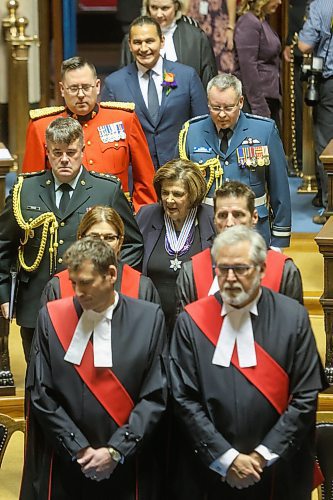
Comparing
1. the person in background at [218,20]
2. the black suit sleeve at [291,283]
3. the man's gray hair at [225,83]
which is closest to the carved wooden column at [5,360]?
the man's gray hair at [225,83]

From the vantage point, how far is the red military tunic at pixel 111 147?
6168mm

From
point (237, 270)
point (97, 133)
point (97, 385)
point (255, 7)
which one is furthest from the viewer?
point (255, 7)

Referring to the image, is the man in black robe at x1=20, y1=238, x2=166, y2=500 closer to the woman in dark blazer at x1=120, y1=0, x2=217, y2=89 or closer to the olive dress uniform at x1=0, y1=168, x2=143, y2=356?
the olive dress uniform at x1=0, y1=168, x2=143, y2=356

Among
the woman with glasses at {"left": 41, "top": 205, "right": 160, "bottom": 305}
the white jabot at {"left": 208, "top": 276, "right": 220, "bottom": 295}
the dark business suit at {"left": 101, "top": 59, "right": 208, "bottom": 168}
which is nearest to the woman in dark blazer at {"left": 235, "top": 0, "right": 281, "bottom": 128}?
the dark business suit at {"left": 101, "top": 59, "right": 208, "bottom": 168}

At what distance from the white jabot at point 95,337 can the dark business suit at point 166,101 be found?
2380 millimetres

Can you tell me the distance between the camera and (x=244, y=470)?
4.48 m

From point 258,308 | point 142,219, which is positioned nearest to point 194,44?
point 142,219

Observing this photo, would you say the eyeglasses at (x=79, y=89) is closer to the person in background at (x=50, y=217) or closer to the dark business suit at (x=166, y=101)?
the person in background at (x=50, y=217)

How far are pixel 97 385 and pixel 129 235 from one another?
1096 mm

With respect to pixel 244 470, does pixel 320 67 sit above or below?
above

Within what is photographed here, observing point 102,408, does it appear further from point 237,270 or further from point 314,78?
point 314,78

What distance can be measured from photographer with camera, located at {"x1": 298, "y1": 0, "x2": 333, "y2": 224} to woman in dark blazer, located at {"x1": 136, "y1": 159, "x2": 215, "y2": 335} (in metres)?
2.65

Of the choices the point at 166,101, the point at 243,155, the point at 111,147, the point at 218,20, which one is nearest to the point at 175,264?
the point at 243,155

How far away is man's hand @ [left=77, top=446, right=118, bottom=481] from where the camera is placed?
451 cm
